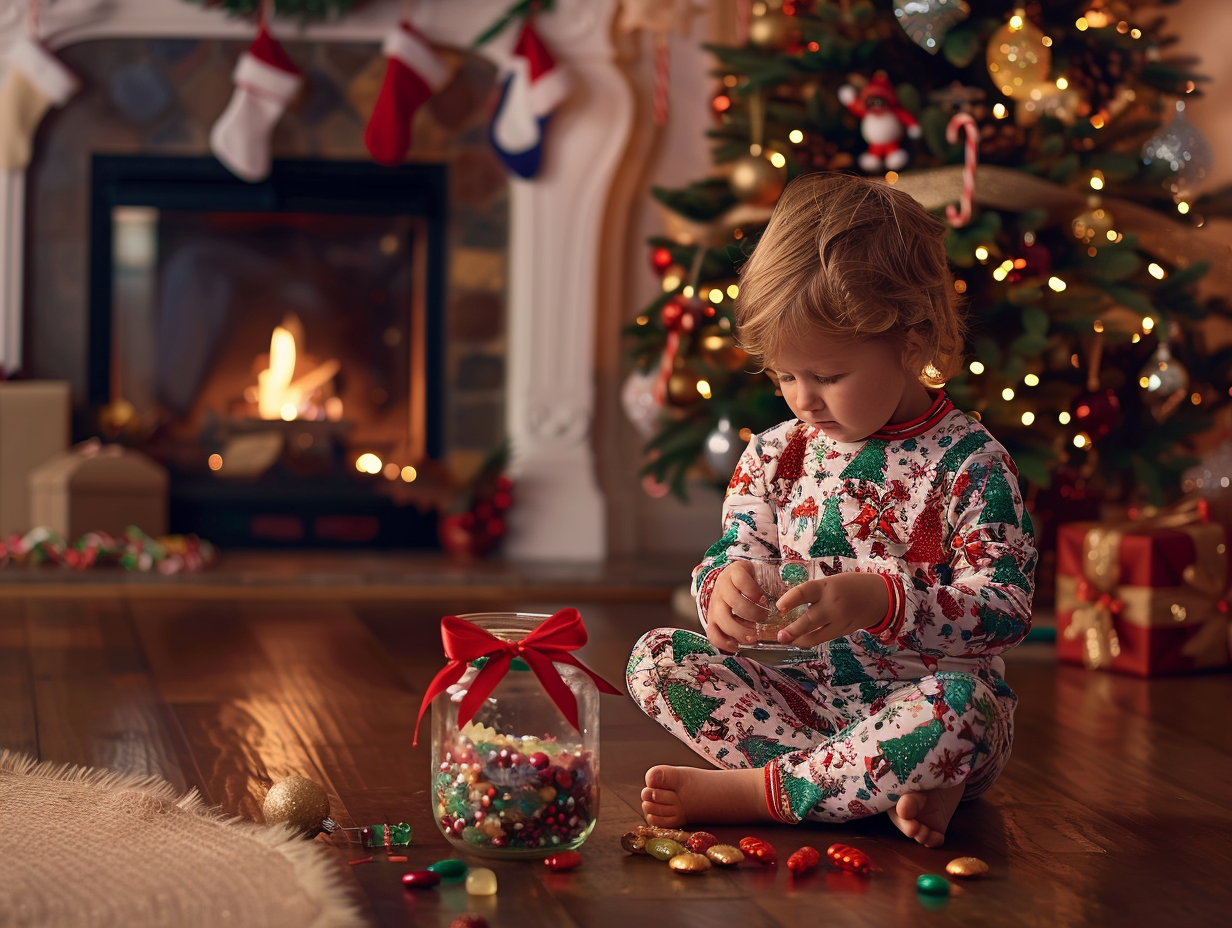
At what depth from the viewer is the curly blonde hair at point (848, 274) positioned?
138 cm

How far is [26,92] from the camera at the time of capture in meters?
3.43

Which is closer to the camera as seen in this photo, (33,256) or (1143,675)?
(1143,675)

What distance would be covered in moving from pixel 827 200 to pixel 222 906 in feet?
2.75

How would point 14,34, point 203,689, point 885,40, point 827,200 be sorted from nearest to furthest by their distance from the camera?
point 827,200 < point 203,689 < point 885,40 < point 14,34

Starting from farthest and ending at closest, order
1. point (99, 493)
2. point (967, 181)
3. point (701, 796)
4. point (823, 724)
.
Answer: point (99, 493), point (967, 181), point (823, 724), point (701, 796)

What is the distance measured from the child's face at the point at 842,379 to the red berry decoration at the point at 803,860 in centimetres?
41

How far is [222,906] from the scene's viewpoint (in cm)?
116

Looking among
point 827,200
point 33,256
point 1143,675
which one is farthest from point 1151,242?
point 33,256

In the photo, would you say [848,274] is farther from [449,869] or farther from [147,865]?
[147,865]

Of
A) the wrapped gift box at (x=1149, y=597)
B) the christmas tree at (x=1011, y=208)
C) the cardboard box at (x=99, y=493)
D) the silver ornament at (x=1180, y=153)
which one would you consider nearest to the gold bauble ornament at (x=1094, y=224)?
the christmas tree at (x=1011, y=208)

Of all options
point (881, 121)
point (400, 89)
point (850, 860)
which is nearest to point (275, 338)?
point (400, 89)

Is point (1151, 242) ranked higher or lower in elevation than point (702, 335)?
higher

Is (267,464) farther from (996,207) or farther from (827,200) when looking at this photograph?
(827,200)

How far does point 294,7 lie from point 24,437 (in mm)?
1172
